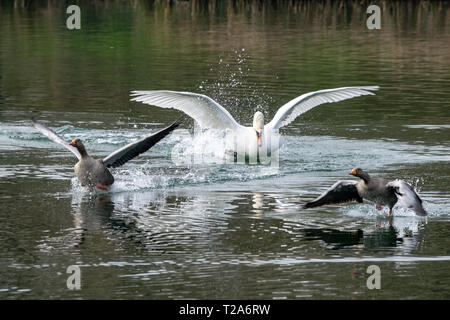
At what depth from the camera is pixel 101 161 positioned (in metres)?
14.0

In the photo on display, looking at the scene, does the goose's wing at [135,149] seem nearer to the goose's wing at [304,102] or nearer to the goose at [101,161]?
the goose at [101,161]

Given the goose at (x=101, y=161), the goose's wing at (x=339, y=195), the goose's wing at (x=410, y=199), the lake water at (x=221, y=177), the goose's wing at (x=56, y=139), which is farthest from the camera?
the goose's wing at (x=56, y=139)

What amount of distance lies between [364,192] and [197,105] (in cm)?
454

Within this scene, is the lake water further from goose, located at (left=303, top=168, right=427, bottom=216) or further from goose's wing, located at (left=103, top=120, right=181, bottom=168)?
goose's wing, located at (left=103, top=120, right=181, bottom=168)

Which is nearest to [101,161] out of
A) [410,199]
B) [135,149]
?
[135,149]

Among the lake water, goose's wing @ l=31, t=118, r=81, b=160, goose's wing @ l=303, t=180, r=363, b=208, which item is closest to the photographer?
the lake water

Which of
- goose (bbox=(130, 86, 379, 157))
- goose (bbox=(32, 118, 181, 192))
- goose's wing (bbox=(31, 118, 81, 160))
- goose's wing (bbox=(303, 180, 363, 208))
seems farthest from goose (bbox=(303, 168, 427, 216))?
goose (bbox=(130, 86, 379, 157))

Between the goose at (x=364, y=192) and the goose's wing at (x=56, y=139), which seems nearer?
the goose at (x=364, y=192)

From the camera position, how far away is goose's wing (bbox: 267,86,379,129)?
16.7 metres

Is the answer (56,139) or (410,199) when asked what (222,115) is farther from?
(410,199)

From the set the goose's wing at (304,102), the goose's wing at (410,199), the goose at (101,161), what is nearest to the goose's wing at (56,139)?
the goose at (101,161)

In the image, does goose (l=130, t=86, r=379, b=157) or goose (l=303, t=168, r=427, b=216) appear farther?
goose (l=130, t=86, r=379, b=157)

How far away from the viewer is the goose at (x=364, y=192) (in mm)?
12422

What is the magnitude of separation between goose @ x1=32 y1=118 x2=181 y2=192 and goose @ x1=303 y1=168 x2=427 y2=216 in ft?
7.85
